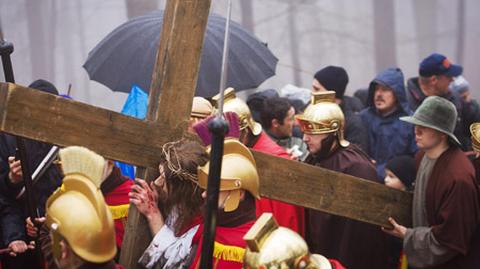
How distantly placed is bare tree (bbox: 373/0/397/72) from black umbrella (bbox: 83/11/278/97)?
172 inches

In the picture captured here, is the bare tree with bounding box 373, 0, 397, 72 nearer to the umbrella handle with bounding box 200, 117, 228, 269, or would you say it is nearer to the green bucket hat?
the green bucket hat

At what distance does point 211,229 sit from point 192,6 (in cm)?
156

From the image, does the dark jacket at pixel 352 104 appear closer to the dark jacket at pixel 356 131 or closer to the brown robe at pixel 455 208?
the dark jacket at pixel 356 131

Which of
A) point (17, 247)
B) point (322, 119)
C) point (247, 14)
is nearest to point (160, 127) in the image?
point (17, 247)

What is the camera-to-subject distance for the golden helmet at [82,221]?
3.61 m

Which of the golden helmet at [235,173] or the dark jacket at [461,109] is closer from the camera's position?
the golden helmet at [235,173]

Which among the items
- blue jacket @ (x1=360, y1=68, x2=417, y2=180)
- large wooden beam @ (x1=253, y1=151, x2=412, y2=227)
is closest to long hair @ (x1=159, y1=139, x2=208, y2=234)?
large wooden beam @ (x1=253, y1=151, x2=412, y2=227)

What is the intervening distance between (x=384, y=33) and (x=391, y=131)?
3.21m

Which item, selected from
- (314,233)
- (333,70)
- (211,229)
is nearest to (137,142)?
(211,229)

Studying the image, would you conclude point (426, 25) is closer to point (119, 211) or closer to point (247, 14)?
point (247, 14)

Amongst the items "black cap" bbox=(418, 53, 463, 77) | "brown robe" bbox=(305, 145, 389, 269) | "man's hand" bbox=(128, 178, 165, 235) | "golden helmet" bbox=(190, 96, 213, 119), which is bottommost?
"brown robe" bbox=(305, 145, 389, 269)

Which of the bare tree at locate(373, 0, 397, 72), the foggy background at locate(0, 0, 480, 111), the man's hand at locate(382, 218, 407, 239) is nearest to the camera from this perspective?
the man's hand at locate(382, 218, 407, 239)

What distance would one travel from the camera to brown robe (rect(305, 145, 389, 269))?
6.77m

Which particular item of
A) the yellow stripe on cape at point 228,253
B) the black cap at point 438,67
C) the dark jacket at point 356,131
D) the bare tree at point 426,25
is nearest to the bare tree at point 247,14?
the bare tree at point 426,25
